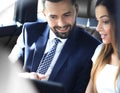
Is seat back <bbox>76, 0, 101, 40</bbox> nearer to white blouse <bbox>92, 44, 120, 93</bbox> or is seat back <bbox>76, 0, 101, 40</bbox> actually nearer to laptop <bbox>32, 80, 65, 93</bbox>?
white blouse <bbox>92, 44, 120, 93</bbox>

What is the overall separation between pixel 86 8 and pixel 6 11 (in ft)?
0.90

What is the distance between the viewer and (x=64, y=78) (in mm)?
774

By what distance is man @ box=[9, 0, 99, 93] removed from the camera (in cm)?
73

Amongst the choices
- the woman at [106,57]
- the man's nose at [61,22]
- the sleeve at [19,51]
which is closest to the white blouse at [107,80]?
the woman at [106,57]

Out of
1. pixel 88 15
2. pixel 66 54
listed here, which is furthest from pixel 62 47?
pixel 88 15

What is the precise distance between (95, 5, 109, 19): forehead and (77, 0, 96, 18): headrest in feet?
0.05

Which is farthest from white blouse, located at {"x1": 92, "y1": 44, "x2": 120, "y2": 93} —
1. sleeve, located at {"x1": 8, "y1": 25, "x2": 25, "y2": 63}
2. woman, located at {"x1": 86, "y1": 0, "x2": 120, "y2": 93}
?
sleeve, located at {"x1": 8, "y1": 25, "x2": 25, "y2": 63}

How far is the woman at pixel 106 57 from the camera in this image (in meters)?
0.66

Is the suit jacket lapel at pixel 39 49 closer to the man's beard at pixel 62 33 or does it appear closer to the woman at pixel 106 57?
the man's beard at pixel 62 33

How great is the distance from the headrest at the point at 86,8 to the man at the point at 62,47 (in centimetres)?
1

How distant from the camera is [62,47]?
30.6 inches

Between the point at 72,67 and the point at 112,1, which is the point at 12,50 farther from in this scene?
the point at 112,1

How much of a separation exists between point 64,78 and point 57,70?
30 millimetres

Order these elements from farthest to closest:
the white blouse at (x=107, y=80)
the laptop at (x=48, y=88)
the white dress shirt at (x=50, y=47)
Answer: the white dress shirt at (x=50, y=47) < the white blouse at (x=107, y=80) < the laptop at (x=48, y=88)
